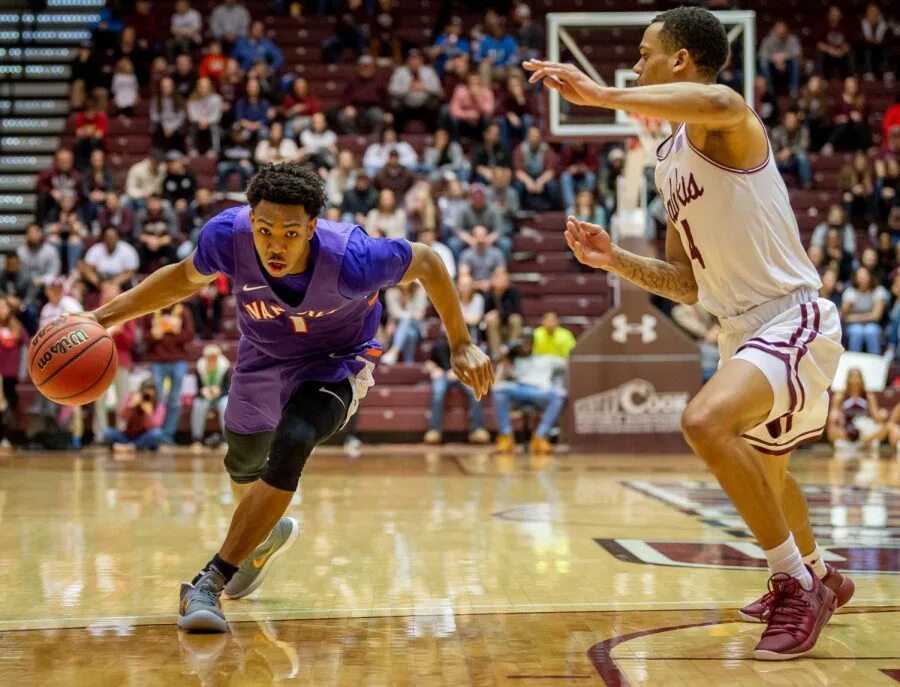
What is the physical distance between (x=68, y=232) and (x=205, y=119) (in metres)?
2.65

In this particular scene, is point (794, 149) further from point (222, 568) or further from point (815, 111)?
point (222, 568)

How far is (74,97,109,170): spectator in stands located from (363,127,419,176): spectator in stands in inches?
144

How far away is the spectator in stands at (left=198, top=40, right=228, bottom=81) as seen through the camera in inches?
679

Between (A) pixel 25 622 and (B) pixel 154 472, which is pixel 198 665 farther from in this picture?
(B) pixel 154 472

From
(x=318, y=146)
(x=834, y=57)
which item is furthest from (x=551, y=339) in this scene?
(x=834, y=57)

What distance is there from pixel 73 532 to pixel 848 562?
397 centimetres

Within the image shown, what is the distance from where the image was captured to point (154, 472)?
1030 centimetres

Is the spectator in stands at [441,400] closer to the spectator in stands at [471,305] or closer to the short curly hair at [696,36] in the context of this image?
the spectator in stands at [471,305]

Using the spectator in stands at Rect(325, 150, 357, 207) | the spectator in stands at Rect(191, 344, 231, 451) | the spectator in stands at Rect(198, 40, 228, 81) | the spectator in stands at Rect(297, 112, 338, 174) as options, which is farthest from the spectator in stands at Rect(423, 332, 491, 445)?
the spectator in stands at Rect(198, 40, 228, 81)

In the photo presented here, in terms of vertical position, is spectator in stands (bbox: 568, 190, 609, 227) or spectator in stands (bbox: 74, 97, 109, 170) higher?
spectator in stands (bbox: 74, 97, 109, 170)

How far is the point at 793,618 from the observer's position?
12.2ft

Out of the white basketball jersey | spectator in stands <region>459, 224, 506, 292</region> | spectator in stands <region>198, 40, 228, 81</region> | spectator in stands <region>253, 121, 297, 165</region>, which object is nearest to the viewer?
the white basketball jersey

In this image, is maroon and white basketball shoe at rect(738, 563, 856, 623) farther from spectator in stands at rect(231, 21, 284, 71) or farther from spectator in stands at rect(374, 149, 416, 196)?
spectator in stands at rect(231, 21, 284, 71)

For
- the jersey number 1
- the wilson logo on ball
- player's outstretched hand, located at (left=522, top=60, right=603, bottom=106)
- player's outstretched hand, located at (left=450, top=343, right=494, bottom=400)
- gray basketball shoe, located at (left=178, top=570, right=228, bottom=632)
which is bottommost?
gray basketball shoe, located at (left=178, top=570, right=228, bottom=632)
